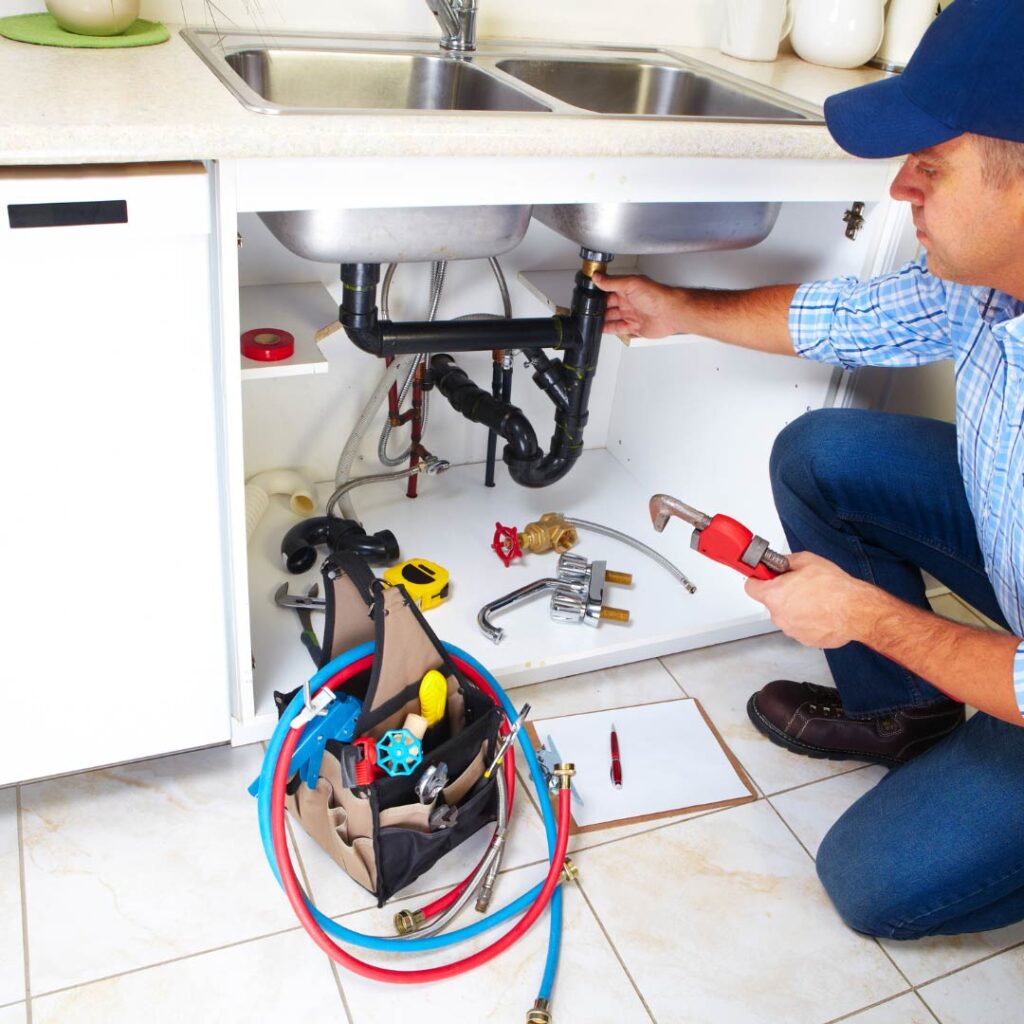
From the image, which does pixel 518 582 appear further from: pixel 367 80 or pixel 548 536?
pixel 367 80

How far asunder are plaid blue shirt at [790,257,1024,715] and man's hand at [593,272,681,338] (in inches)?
7.5

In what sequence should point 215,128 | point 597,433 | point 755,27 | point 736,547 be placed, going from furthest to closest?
point 597,433 < point 755,27 < point 736,547 < point 215,128

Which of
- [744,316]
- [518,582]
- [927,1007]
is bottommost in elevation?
[927,1007]

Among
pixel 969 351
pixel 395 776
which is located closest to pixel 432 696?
pixel 395 776

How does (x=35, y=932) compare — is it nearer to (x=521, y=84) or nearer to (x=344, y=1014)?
(x=344, y=1014)

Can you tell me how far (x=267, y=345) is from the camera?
136 cm

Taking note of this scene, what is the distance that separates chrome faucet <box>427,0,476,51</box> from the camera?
4.99ft

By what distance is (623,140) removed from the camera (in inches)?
48.3

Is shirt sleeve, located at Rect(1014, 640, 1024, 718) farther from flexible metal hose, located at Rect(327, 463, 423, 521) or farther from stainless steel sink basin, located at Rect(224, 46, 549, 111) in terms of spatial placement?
flexible metal hose, located at Rect(327, 463, 423, 521)

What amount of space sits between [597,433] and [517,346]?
0.80 m

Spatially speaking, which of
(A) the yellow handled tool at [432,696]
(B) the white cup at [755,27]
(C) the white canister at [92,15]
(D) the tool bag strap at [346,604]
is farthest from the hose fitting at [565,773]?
(B) the white cup at [755,27]

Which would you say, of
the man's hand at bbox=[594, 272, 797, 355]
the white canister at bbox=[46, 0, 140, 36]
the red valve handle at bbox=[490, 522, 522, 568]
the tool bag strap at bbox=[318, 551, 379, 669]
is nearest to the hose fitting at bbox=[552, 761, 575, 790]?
the tool bag strap at bbox=[318, 551, 379, 669]

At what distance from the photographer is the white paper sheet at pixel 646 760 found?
5.12 ft

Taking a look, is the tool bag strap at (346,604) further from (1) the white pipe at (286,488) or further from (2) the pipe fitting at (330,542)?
(1) the white pipe at (286,488)
